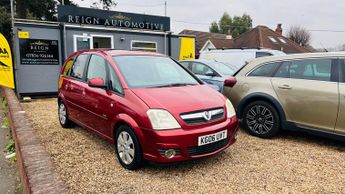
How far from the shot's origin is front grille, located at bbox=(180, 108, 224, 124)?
352 centimetres

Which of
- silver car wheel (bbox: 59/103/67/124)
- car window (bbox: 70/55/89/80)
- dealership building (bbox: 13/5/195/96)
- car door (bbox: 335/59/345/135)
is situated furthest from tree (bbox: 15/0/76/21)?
car door (bbox: 335/59/345/135)

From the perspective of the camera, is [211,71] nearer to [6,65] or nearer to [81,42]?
[81,42]

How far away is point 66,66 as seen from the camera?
Answer: 5871 millimetres

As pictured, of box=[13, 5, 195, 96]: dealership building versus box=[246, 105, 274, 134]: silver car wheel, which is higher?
box=[13, 5, 195, 96]: dealership building

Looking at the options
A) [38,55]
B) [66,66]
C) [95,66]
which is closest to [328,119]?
[95,66]

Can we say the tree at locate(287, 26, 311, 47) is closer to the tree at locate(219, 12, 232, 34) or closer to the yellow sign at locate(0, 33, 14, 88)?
the tree at locate(219, 12, 232, 34)

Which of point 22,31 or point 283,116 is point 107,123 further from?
point 22,31

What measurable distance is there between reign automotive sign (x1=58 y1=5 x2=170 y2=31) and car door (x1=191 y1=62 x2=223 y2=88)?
13.3ft

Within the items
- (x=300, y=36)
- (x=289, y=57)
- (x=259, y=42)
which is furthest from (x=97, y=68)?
(x=300, y=36)

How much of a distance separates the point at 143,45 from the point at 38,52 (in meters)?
4.05

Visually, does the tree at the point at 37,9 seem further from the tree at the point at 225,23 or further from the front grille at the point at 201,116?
the tree at the point at 225,23

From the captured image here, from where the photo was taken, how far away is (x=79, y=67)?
17.3 ft

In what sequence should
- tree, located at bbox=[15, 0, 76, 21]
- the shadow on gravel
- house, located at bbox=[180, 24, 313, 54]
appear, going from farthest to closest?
house, located at bbox=[180, 24, 313, 54] < tree, located at bbox=[15, 0, 76, 21] < the shadow on gravel

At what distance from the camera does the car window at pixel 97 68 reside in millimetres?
4434
